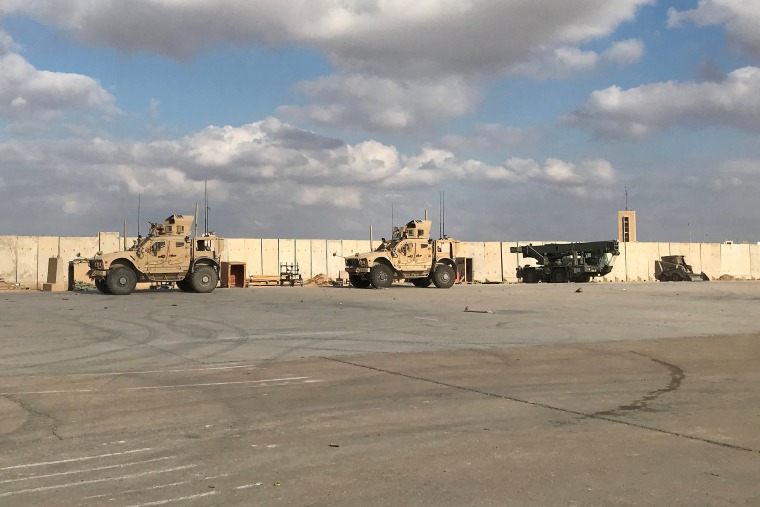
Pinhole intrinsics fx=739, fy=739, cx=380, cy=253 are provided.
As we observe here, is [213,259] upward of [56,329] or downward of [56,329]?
upward

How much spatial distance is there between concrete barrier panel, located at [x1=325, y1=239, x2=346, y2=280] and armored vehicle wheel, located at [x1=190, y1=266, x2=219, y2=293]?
54.8ft

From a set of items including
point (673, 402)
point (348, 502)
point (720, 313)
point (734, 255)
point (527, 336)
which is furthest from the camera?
point (734, 255)

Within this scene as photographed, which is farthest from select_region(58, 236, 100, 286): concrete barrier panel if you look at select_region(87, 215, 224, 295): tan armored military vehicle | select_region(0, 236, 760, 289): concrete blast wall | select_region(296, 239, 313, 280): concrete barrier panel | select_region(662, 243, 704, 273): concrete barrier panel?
select_region(662, 243, 704, 273): concrete barrier panel

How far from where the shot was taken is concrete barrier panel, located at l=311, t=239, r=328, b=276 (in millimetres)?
42906

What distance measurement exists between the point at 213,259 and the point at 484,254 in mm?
24990

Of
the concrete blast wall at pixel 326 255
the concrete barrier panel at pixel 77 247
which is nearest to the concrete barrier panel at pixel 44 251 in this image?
the concrete blast wall at pixel 326 255

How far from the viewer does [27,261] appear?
3666 cm

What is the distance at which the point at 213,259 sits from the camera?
89.7ft

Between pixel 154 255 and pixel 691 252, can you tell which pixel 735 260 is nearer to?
pixel 691 252

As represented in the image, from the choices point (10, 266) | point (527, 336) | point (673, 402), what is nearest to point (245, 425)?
point (673, 402)

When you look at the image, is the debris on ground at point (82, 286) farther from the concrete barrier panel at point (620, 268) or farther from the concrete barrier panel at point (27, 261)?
the concrete barrier panel at point (620, 268)

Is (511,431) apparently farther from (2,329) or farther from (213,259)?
(213,259)

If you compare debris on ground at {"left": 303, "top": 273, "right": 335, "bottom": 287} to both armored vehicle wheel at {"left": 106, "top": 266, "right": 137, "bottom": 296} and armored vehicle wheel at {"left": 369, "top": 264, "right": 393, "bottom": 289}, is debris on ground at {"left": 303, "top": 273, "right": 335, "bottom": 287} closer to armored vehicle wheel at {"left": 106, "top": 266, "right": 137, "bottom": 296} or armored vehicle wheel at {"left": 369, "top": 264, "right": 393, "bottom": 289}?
armored vehicle wheel at {"left": 369, "top": 264, "right": 393, "bottom": 289}

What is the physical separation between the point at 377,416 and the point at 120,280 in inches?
814
